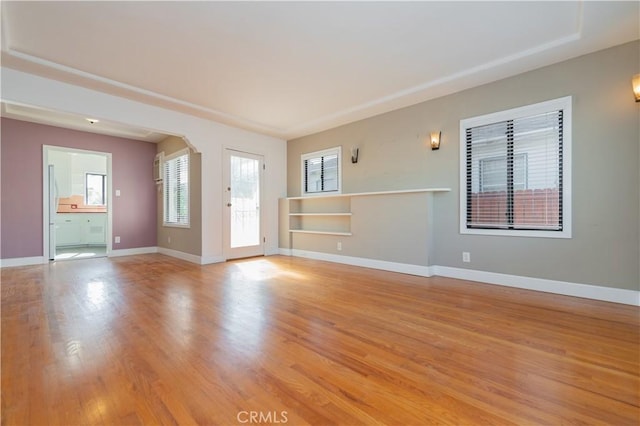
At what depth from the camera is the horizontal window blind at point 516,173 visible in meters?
3.27

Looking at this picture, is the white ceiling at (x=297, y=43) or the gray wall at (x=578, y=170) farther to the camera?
the gray wall at (x=578, y=170)

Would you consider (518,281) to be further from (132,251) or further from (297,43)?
(132,251)

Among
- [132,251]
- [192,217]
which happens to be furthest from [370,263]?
[132,251]

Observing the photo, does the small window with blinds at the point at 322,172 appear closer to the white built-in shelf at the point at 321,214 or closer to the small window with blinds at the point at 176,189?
the white built-in shelf at the point at 321,214

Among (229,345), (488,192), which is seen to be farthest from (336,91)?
(229,345)

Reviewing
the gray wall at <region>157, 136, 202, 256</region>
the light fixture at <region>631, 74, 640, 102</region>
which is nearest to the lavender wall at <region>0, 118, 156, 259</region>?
the gray wall at <region>157, 136, 202, 256</region>

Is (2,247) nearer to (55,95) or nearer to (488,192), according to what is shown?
(55,95)

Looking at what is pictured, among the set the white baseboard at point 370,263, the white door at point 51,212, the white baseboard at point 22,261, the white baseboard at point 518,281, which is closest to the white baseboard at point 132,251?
the white door at point 51,212

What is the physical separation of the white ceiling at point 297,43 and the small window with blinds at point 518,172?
0.57 m

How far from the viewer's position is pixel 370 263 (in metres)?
4.73

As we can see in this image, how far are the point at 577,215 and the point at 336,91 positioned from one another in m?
3.27

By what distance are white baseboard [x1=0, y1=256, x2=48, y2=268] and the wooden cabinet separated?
2.67m

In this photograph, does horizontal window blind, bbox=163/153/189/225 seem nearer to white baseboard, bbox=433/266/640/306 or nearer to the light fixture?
white baseboard, bbox=433/266/640/306

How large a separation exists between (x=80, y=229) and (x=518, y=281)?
9.93 metres
